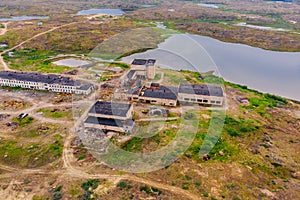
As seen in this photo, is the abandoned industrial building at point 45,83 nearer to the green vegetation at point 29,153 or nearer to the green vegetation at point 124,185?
the green vegetation at point 29,153

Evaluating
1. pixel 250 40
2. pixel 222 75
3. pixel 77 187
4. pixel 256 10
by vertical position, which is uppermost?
pixel 256 10

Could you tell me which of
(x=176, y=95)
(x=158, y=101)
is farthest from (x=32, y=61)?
(x=176, y=95)

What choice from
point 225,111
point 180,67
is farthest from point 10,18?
point 225,111

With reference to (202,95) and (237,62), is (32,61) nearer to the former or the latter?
(202,95)

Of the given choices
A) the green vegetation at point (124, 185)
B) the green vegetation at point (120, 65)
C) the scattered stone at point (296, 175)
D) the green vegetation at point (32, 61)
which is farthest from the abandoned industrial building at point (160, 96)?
the green vegetation at point (32, 61)

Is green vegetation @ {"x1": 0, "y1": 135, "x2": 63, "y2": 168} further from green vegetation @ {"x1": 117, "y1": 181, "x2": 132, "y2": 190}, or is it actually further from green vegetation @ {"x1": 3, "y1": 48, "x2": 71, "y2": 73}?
green vegetation @ {"x1": 3, "y1": 48, "x2": 71, "y2": 73}

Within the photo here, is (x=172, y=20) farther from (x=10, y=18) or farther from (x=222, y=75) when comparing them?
(x=10, y=18)
